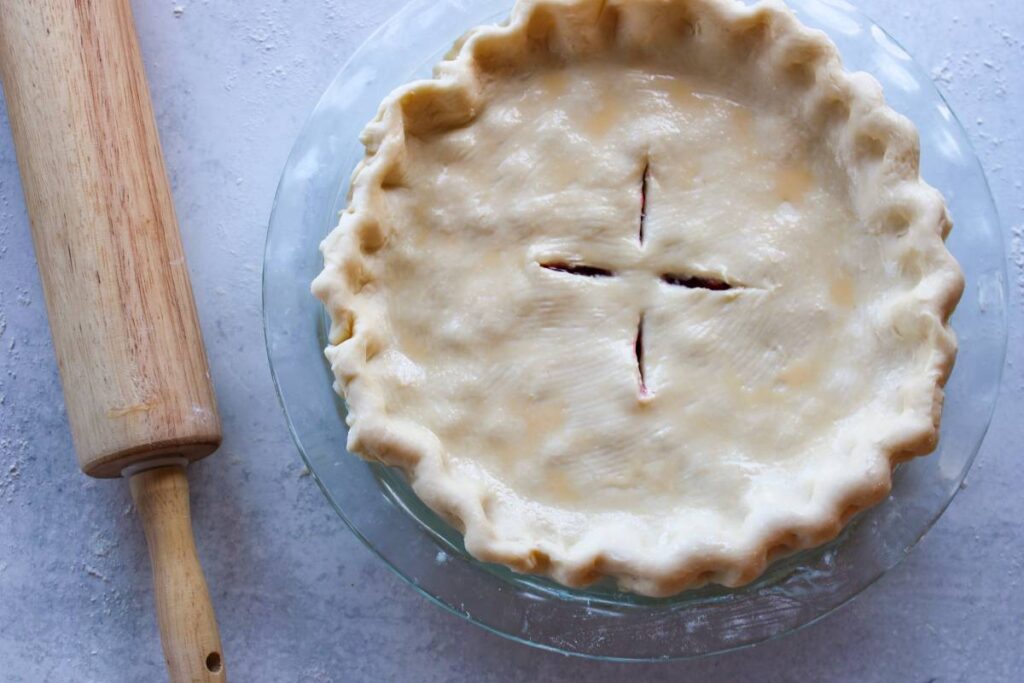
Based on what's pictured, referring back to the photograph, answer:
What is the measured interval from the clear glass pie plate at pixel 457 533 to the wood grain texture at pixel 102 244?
0.19 m

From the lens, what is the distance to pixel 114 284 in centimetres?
211

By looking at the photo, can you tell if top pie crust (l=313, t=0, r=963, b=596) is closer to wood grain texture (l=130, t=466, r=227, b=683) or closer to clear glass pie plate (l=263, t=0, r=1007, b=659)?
clear glass pie plate (l=263, t=0, r=1007, b=659)

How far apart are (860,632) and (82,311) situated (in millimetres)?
1593

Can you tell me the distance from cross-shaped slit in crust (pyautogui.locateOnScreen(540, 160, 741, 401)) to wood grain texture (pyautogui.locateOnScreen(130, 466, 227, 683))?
83 centimetres

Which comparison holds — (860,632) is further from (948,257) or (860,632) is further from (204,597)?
(204,597)

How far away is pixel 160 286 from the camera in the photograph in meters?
2.15

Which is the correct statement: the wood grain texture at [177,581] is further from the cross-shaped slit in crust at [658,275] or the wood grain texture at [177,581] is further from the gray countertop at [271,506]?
the cross-shaped slit in crust at [658,275]

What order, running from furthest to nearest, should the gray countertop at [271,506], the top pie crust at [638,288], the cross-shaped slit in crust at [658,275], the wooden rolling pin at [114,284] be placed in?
the gray countertop at [271,506] → the wooden rolling pin at [114,284] → the cross-shaped slit in crust at [658,275] → the top pie crust at [638,288]

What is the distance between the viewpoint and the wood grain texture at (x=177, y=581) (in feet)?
6.78

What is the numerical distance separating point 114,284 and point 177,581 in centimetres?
56

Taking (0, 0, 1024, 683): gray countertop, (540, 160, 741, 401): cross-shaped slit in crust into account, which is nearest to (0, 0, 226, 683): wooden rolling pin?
(0, 0, 1024, 683): gray countertop

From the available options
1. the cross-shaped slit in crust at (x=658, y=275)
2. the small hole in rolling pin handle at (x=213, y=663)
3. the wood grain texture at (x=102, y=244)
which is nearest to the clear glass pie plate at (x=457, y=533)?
the wood grain texture at (x=102, y=244)

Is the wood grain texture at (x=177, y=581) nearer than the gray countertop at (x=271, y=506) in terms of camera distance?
Yes

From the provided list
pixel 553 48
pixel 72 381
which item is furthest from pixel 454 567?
pixel 553 48
